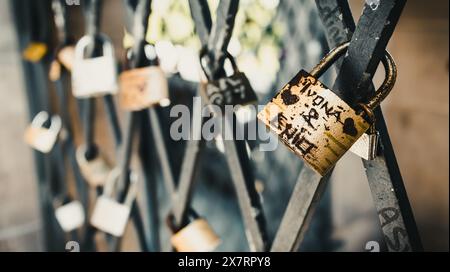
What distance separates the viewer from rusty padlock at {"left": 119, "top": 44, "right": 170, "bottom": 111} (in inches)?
40.1

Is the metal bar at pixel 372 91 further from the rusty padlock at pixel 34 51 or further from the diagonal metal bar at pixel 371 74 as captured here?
the rusty padlock at pixel 34 51

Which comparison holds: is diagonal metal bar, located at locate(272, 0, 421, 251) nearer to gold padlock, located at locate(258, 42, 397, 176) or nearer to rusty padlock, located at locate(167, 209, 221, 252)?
gold padlock, located at locate(258, 42, 397, 176)

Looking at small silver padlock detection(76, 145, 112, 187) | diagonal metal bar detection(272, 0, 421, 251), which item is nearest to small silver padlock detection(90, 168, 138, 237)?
small silver padlock detection(76, 145, 112, 187)

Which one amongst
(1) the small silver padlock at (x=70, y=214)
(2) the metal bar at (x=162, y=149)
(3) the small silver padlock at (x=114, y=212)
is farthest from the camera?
(1) the small silver padlock at (x=70, y=214)

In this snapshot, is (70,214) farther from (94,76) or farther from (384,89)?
(384,89)

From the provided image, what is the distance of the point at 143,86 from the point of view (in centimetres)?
103

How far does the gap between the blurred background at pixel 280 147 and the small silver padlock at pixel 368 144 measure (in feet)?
1.63

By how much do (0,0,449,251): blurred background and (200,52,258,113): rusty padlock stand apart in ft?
0.79

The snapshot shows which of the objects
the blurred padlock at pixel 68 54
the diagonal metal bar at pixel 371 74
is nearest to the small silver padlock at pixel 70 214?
the blurred padlock at pixel 68 54

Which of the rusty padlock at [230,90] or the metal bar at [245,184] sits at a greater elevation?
the rusty padlock at [230,90]

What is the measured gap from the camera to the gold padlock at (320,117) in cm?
57

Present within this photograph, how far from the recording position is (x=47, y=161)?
187 cm

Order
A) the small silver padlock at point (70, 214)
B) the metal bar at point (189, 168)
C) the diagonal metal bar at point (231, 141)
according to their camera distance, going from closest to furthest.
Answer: the diagonal metal bar at point (231, 141)
the metal bar at point (189, 168)
the small silver padlock at point (70, 214)

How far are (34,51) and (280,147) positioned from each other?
1565 millimetres
